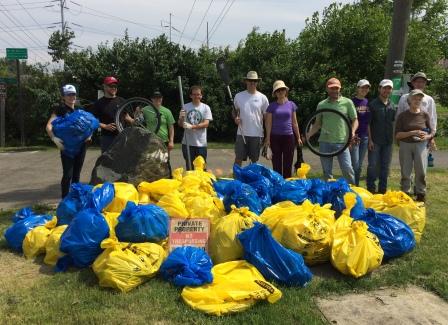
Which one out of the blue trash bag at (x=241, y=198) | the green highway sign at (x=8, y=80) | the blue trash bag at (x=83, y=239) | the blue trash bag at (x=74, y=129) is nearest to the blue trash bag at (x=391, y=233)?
the blue trash bag at (x=241, y=198)

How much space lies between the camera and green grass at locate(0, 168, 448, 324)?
3340mm

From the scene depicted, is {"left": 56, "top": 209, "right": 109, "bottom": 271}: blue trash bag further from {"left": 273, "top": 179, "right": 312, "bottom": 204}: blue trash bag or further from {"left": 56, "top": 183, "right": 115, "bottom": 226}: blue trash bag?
{"left": 273, "top": 179, "right": 312, "bottom": 204}: blue trash bag

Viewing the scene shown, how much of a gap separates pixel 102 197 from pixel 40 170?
22.9ft

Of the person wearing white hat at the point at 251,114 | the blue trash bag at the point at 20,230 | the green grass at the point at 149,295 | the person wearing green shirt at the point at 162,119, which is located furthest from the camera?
the person wearing green shirt at the point at 162,119

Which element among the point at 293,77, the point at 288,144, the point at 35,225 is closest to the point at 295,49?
the point at 293,77

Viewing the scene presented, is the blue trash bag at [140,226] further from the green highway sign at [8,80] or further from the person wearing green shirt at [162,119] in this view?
the green highway sign at [8,80]

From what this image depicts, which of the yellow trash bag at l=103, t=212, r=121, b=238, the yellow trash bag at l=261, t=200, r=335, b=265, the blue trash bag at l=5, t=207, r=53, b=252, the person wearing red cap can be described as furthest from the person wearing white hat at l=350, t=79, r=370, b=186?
the blue trash bag at l=5, t=207, r=53, b=252

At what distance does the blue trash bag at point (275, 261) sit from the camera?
12.5 ft

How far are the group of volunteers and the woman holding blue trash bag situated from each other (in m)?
0.01

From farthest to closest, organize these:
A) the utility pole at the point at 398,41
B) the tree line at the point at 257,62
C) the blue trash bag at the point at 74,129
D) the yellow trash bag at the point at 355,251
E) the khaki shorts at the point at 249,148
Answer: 1. the tree line at the point at 257,62
2. the utility pole at the point at 398,41
3. the khaki shorts at the point at 249,148
4. the blue trash bag at the point at 74,129
5. the yellow trash bag at the point at 355,251

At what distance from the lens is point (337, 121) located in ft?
20.6

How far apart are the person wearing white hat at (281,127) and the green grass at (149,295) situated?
2.33 metres

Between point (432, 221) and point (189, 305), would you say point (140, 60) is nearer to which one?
point (432, 221)

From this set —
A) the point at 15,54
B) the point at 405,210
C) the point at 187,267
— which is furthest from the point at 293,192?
the point at 15,54
